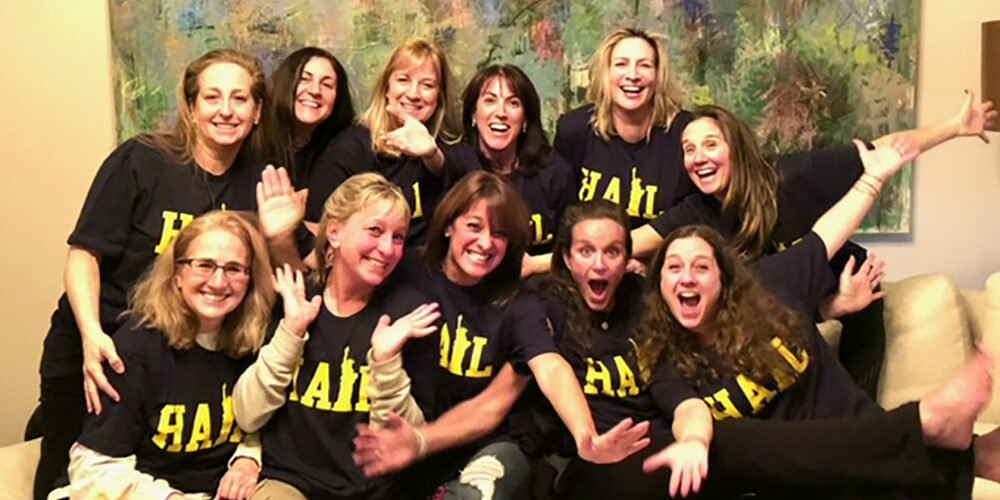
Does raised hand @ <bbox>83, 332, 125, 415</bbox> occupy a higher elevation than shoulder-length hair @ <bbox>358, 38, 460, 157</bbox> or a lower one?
lower

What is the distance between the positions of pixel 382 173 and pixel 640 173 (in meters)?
0.69

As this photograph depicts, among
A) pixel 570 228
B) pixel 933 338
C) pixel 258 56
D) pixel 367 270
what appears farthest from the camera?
pixel 258 56

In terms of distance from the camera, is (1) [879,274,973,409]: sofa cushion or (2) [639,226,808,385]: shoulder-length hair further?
(1) [879,274,973,409]: sofa cushion

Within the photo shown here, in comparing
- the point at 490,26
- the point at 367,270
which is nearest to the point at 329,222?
the point at 367,270

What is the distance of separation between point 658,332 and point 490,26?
1196mm

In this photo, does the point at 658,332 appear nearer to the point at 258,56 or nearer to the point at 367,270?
the point at 367,270

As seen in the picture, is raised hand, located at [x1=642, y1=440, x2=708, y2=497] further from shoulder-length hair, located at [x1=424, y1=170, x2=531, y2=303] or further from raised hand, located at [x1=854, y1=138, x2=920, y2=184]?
raised hand, located at [x1=854, y1=138, x2=920, y2=184]

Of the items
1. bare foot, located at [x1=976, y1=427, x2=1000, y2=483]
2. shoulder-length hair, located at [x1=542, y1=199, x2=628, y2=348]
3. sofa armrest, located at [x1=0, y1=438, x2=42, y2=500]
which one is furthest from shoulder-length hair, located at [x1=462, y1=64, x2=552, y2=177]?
sofa armrest, located at [x1=0, y1=438, x2=42, y2=500]

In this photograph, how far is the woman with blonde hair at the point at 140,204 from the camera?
89.5 inches

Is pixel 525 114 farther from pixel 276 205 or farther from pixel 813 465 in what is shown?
pixel 813 465

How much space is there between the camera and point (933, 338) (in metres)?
2.53

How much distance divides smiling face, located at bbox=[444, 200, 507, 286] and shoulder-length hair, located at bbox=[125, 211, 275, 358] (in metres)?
0.43

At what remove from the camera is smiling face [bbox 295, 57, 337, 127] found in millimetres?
2617

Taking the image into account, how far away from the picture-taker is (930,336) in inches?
99.7
